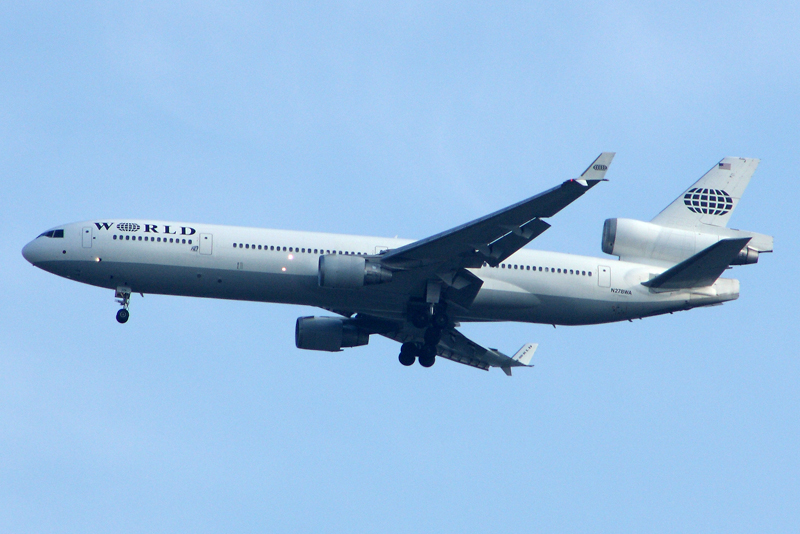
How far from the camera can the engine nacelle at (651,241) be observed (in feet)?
143

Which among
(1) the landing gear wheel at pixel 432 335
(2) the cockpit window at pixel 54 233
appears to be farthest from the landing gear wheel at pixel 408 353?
(2) the cockpit window at pixel 54 233

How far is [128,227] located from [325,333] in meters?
9.67

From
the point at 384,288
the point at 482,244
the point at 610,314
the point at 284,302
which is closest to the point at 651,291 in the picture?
the point at 610,314

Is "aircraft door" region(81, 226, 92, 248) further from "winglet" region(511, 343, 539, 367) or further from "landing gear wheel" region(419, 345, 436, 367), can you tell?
"winglet" region(511, 343, 539, 367)

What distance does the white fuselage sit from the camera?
40594mm

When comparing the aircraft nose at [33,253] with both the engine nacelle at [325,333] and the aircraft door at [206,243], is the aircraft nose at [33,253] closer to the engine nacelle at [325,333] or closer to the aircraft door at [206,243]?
the aircraft door at [206,243]

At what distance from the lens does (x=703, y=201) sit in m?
45.6

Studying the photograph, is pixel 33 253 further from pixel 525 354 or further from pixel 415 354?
pixel 525 354

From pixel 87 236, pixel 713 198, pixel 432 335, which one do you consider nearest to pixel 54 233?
pixel 87 236

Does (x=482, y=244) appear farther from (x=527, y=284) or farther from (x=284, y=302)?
(x=284, y=302)

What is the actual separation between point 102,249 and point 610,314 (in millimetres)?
20703

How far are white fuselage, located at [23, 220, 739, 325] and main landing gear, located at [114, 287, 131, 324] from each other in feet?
0.69

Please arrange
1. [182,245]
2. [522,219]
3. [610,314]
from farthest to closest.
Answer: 1. [610,314]
2. [182,245]
3. [522,219]

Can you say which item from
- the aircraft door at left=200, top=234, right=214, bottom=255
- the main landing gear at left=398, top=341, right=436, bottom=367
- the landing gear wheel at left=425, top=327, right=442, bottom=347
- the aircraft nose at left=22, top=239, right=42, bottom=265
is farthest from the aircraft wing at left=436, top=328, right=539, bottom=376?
the aircraft nose at left=22, top=239, right=42, bottom=265
